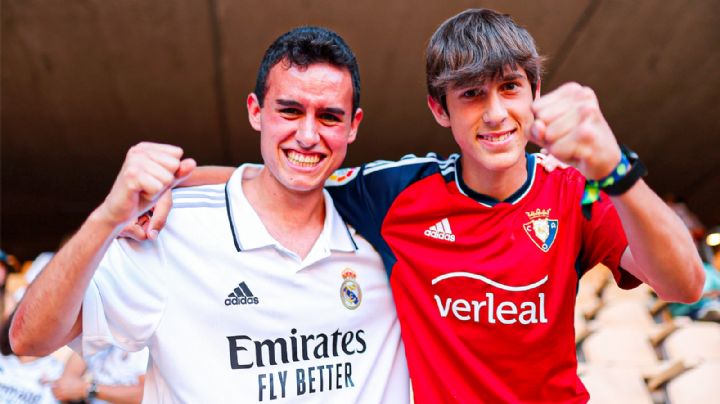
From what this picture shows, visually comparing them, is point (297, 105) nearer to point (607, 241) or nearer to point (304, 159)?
point (304, 159)

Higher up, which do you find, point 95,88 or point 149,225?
point 149,225

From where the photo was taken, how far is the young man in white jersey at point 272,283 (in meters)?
1.70

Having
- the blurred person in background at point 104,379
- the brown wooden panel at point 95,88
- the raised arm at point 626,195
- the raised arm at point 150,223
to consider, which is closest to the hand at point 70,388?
the blurred person in background at point 104,379

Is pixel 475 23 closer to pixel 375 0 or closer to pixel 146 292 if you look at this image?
pixel 146 292

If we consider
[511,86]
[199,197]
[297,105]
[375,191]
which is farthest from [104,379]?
[511,86]

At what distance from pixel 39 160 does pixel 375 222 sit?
7.06m

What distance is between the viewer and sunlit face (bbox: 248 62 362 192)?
1891 mm

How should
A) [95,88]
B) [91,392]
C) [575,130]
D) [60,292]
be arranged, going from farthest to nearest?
[95,88] → [91,392] → [60,292] → [575,130]

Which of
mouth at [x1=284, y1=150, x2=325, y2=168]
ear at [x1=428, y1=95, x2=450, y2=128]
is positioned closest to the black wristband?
ear at [x1=428, y1=95, x2=450, y2=128]

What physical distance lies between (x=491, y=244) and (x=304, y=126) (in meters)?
0.66

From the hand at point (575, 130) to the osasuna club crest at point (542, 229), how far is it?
0.64m

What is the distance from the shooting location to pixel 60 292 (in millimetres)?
1400

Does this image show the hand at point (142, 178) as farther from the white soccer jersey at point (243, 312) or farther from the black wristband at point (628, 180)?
the black wristband at point (628, 180)

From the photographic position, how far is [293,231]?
77.9 inches
